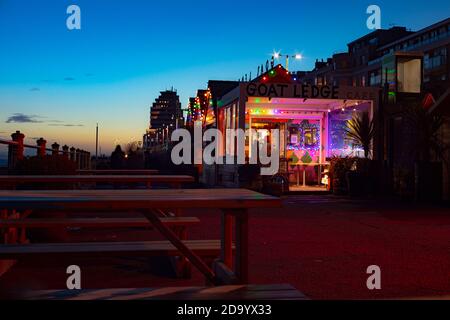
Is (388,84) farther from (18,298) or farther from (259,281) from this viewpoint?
(18,298)

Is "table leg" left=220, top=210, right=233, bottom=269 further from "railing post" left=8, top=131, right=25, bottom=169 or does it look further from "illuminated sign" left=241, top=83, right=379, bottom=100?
"illuminated sign" left=241, top=83, right=379, bottom=100

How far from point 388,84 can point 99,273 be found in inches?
546

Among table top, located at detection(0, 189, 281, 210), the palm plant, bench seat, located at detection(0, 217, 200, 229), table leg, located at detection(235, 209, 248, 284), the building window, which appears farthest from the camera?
the building window

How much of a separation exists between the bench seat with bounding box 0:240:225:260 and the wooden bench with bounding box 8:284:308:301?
138 cm

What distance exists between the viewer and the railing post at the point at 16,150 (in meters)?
8.23

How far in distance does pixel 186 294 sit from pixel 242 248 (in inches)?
23.8

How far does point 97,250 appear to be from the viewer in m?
A: 4.32

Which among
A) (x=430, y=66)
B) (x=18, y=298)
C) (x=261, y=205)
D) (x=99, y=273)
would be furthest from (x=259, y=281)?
(x=430, y=66)

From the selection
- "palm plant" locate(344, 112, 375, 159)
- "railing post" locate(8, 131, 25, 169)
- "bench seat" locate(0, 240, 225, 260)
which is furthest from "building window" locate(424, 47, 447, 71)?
"bench seat" locate(0, 240, 225, 260)

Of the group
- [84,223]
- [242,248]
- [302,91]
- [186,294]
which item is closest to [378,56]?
[302,91]

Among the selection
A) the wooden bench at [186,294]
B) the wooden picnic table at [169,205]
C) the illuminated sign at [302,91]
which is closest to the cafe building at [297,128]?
the illuminated sign at [302,91]

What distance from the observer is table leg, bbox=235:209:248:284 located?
3361mm

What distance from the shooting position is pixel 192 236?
321 inches
